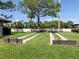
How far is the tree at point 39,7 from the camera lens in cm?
5916

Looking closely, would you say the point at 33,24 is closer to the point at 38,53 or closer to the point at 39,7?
the point at 39,7

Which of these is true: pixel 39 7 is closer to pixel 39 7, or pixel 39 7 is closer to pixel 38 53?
pixel 39 7

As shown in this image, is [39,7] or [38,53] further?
[39,7]

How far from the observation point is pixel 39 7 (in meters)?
59.5

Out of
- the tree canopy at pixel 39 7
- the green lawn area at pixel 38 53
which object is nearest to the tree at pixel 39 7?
the tree canopy at pixel 39 7

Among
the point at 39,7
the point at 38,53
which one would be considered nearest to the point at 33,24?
the point at 39,7

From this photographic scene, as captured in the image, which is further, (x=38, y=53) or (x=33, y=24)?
(x=33, y=24)

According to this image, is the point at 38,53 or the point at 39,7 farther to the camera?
the point at 39,7

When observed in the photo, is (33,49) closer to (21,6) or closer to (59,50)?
(59,50)

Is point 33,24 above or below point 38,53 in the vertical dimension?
above

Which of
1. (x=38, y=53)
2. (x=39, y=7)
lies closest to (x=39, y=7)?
(x=39, y=7)

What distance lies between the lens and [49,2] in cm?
5888

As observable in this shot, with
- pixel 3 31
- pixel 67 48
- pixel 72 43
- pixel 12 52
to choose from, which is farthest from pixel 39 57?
pixel 3 31

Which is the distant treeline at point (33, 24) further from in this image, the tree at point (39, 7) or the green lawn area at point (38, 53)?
the green lawn area at point (38, 53)
